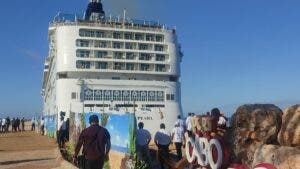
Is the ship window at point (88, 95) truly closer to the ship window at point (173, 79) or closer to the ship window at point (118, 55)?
the ship window at point (118, 55)

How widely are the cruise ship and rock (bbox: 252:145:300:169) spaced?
27.6 m

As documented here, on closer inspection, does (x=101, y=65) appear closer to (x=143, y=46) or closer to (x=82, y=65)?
(x=82, y=65)

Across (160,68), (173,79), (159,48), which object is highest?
(159,48)

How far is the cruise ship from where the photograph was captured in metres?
34.2

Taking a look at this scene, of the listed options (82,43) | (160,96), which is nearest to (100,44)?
(82,43)

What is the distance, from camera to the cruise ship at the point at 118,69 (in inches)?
1346

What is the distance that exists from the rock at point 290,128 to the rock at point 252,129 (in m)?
0.28

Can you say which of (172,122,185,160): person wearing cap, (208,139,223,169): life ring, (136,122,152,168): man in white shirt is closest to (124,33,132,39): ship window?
(172,122,185,160): person wearing cap

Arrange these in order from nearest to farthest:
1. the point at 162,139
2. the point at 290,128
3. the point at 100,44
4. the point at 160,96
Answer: the point at 290,128 < the point at 162,139 < the point at 160,96 < the point at 100,44

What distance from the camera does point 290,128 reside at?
18.6 ft

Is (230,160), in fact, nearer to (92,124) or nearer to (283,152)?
(283,152)

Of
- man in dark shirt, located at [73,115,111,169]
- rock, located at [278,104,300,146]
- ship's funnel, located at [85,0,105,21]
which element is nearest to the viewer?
rock, located at [278,104,300,146]

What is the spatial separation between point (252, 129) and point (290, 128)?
682 millimetres

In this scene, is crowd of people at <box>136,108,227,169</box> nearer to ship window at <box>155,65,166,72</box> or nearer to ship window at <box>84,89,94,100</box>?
ship window at <box>84,89,94,100</box>
